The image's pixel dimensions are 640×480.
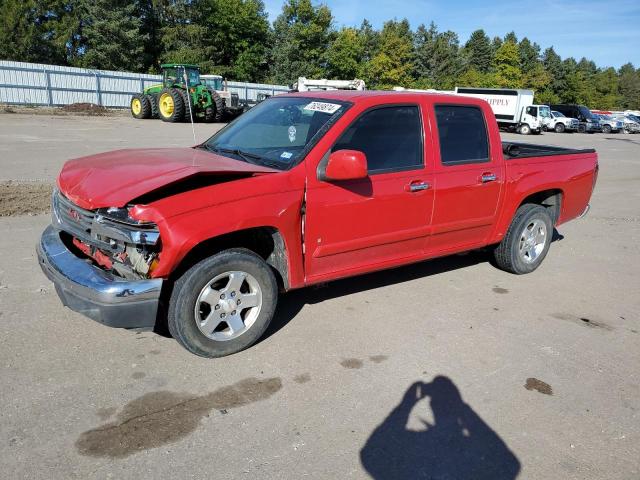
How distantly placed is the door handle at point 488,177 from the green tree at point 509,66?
Answer: 76812 millimetres

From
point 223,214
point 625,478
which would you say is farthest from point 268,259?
point 625,478

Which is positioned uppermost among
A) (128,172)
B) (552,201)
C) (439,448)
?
(128,172)

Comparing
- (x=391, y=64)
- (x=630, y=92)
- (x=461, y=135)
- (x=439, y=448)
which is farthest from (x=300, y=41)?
(x=630, y=92)

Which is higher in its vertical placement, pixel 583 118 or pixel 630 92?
pixel 630 92

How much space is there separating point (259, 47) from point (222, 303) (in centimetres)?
5751

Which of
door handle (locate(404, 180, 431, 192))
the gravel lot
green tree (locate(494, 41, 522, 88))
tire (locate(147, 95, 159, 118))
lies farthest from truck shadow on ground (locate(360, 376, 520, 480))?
green tree (locate(494, 41, 522, 88))

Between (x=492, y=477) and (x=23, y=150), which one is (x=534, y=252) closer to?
(x=492, y=477)

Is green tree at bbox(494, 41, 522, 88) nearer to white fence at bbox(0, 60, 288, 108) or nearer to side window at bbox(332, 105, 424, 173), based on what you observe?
white fence at bbox(0, 60, 288, 108)

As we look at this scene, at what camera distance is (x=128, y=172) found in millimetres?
3643

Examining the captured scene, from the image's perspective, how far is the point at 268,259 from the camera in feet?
13.1

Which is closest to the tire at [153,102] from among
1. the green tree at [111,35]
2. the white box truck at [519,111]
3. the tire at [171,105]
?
the tire at [171,105]

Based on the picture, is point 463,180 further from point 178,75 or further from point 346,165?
point 178,75

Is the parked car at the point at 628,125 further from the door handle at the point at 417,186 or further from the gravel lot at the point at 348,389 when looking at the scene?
the door handle at the point at 417,186

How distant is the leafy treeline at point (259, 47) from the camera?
44281 mm
